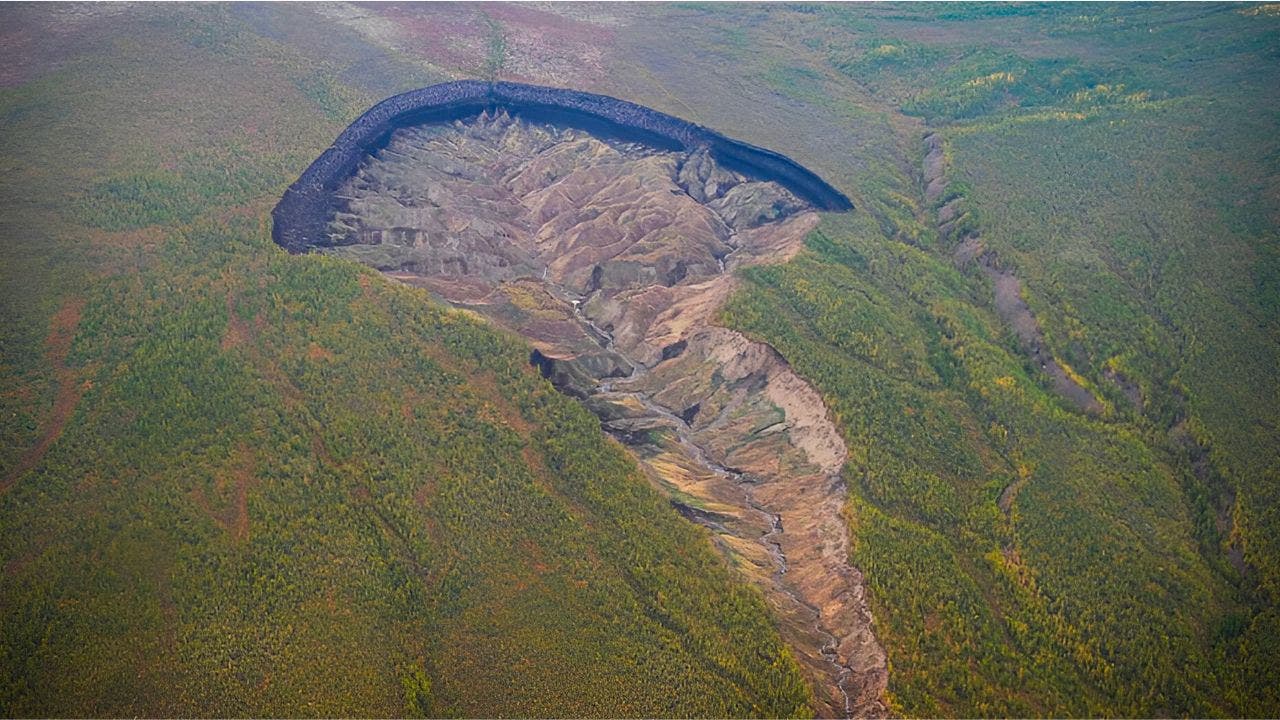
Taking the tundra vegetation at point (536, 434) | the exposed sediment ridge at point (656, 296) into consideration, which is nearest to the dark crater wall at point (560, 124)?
the exposed sediment ridge at point (656, 296)

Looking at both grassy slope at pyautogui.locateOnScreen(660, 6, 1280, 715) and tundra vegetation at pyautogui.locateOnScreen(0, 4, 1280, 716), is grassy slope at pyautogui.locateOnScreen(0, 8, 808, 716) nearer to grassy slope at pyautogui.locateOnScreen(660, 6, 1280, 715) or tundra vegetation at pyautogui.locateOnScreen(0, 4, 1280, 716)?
tundra vegetation at pyautogui.locateOnScreen(0, 4, 1280, 716)

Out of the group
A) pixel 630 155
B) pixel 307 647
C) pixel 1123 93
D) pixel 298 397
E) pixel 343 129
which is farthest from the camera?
pixel 1123 93

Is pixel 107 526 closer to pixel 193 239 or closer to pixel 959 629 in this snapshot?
pixel 193 239

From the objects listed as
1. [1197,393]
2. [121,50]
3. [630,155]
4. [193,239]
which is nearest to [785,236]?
[630,155]

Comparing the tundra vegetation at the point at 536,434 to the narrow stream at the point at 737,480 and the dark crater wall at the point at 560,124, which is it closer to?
the dark crater wall at the point at 560,124

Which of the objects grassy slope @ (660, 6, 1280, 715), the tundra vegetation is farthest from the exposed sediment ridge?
grassy slope @ (660, 6, 1280, 715)

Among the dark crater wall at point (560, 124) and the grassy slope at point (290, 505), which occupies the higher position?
the dark crater wall at point (560, 124)

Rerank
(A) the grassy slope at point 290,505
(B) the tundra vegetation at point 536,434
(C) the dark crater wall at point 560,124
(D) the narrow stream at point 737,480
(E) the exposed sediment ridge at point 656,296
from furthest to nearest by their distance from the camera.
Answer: (C) the dark crater wall at point 560,124, (E) the exposed sediment ridge at point 656,296, (D) the narrow stream at point 737,480, (B) the tundra vegetation at point 536,434, (A) the grassy slope at point 290,505

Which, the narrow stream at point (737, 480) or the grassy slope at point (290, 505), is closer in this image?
the grassy slope at point (290, 505)
